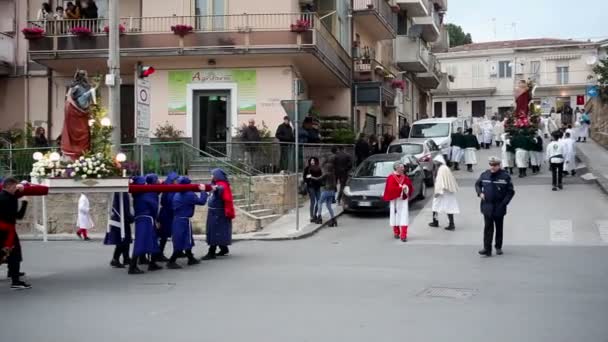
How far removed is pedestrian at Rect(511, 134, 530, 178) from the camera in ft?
87.8

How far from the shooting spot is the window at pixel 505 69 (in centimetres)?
7100

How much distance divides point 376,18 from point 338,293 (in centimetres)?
2468

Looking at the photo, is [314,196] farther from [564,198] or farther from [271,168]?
[564,198]

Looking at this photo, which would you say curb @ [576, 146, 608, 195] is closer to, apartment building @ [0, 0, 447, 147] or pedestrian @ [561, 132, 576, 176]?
pedestrian @ [561, 132, 576, 176]

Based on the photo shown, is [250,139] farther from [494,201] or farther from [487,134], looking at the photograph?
[487,134]

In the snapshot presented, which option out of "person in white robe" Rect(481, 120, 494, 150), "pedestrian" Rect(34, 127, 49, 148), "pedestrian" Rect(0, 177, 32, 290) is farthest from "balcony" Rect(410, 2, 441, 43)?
"pedestrian" Rect(0, 177, 32, 290)

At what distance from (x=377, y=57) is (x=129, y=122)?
16747 millimetres

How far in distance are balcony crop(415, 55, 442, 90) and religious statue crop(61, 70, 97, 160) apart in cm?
3802

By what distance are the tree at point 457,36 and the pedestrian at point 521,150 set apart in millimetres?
67749

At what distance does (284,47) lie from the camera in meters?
23.4

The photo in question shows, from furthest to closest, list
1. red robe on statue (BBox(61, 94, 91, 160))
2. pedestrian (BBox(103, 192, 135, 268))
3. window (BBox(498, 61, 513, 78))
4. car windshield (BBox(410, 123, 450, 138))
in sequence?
window (BBox(498, 61, 513, 78))
car windshield (BBox(410, 123, 450, 138))
pedestrian (BBox(103, 192, 135, 268))
red robe on statue (BBox(61, 94, 91, 160))

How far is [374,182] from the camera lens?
68.2ft

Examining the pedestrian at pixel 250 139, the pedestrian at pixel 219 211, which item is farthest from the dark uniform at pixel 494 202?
the pedestrian at pixel 250 139

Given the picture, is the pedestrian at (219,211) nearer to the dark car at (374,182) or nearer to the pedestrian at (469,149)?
the dark car at (374,182)
